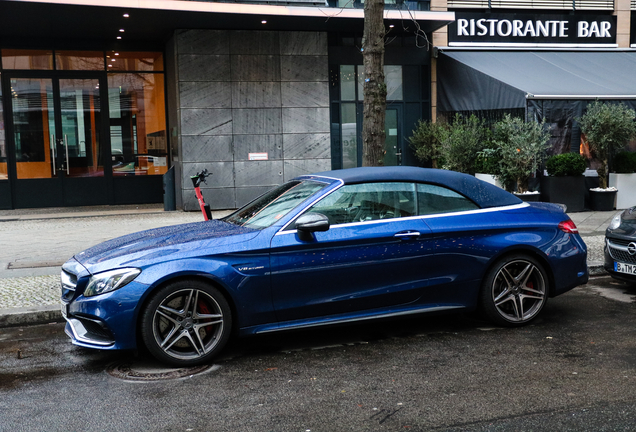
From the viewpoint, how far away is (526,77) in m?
16.3

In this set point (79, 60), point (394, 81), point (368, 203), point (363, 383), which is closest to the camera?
point (363, 383)

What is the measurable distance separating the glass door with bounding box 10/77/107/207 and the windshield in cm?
1198

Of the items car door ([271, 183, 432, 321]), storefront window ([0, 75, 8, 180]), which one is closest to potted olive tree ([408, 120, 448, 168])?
storefront window ([0, 75, 8, 180])

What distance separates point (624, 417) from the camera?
396 centimetres

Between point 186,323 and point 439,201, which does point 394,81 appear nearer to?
point 439,201

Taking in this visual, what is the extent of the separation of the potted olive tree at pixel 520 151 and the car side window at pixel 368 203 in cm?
876

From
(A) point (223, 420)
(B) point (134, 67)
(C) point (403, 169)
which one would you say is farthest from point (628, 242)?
(B) point (134, 67)

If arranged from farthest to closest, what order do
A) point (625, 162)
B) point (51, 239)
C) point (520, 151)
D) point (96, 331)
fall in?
point (625, 162)
point (520, 151)
point (51, 239)
point (96, 331)

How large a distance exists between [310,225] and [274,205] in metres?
0.79

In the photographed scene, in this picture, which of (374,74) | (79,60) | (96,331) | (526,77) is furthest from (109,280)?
(526,77)

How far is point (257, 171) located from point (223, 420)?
41.5ft

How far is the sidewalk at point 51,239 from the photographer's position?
724cm

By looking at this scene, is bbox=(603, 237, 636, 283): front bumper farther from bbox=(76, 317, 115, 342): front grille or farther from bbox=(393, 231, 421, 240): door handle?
bbox=(76, 317, 115, 342): front grille

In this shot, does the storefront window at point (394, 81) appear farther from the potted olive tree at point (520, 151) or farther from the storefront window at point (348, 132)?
the potted olive tree at point (520, 151)
